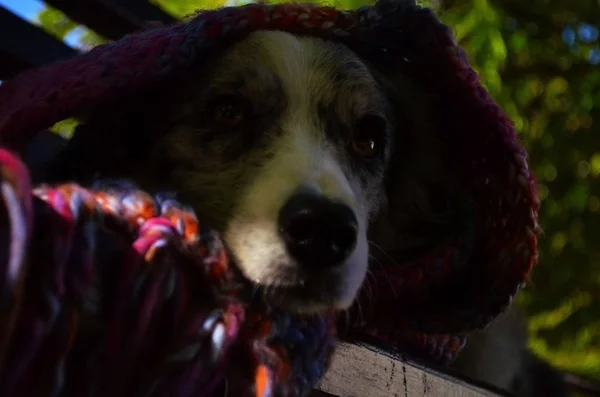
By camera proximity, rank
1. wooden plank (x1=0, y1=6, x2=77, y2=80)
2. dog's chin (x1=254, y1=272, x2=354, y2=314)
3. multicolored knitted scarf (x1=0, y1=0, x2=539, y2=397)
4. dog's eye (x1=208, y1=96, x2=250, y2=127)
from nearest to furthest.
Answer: multicolored knitted scarf (x1=0, y1=0, x2=539, y2=397)
dog's chin (x1=254, y1=272, x2=354, y2=314)
dog's eye (x1=208, y1=96, x2=250, y2=127)
wooden plank (x1=0, y1=6, x2=77, y2=80)

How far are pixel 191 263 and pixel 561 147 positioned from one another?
223 cm

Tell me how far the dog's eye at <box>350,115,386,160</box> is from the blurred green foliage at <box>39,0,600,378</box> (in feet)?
4.92

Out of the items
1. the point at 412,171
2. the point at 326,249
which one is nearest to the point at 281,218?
the point at 326,249

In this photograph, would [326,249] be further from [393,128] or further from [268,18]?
[393,128]

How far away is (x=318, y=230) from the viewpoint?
593 mm

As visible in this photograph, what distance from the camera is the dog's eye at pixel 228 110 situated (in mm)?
833

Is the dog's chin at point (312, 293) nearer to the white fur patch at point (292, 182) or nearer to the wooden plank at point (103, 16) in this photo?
the white fur patch at point (292, 182)

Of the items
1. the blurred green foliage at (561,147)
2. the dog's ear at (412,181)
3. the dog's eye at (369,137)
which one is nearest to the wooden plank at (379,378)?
the dog's ear at (412,181)

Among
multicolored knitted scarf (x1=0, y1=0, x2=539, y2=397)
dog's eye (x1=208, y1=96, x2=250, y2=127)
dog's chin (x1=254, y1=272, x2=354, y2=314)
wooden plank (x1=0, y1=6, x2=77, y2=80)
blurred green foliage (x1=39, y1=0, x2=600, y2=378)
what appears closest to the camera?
multicolored knitted scarf (x1=0, y1=0, x2=539, y2=397)

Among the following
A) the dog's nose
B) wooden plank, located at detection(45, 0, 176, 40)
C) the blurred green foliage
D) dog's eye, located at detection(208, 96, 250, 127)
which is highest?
the dog's nose

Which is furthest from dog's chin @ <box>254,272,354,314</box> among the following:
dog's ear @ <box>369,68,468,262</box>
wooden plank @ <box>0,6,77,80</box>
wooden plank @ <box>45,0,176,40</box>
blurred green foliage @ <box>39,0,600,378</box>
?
blurred green foliage @ <box>39,0,600,378</box>

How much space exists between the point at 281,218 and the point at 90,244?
229 mm

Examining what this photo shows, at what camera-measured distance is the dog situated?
61 cm

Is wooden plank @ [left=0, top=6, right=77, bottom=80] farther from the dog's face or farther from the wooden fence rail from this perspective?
the dog's face
